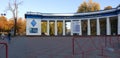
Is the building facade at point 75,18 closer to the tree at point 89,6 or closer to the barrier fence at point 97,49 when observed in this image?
the tree at point 89,6

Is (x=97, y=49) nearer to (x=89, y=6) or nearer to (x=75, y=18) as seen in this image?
(x=75, y=18)

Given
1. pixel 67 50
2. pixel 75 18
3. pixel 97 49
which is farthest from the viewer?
pixel 75 18

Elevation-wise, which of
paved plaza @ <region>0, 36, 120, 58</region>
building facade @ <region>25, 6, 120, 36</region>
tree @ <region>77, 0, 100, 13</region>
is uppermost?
tree @ <region>77, 0, 100, 13</region>

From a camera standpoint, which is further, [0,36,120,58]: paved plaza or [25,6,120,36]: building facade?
[25,6,120,36]: building facade

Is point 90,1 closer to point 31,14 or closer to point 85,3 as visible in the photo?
point 85,3

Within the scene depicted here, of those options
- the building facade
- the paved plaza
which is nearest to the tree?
the building facade

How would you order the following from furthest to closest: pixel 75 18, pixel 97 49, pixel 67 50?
pixel 75 18, pixel 97 49, pixel 67 50

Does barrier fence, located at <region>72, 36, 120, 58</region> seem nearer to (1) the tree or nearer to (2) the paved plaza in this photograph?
(2) the paved plaza

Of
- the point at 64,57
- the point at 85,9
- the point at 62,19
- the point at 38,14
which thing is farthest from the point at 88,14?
the point at 64,57

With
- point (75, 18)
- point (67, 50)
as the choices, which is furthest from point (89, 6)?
point (67, 50)

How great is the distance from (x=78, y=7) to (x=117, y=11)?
35954 mm

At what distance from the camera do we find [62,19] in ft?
235

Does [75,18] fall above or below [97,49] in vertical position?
above

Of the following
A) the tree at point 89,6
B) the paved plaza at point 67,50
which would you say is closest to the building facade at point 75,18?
the tree at point 89,6
